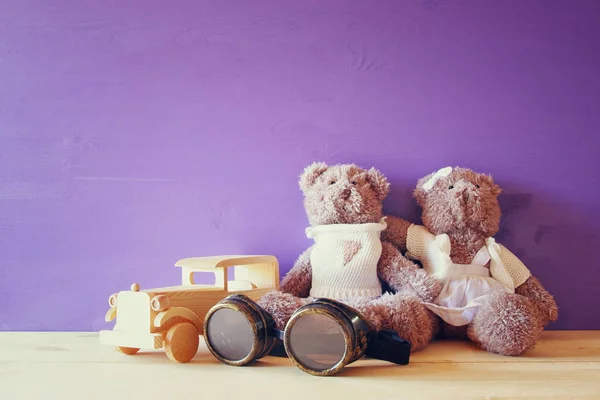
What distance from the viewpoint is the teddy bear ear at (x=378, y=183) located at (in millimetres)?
1059

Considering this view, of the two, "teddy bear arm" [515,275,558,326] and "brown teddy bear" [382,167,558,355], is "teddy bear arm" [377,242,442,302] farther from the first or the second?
"teddy bear arm" [515,275,558,326]

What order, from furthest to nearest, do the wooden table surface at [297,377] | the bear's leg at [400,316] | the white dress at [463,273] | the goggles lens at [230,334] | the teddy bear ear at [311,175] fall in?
1. the teddy bear ear at [311,175]
2. the white dress at [463,273]
3. the bear's leg at [400,316]
4. the goggles lens at [230,334]
5. the wooden table surface at [297,377]

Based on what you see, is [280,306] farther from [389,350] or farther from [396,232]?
[396,232]

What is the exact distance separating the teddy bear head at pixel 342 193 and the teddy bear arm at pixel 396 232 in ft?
0.15

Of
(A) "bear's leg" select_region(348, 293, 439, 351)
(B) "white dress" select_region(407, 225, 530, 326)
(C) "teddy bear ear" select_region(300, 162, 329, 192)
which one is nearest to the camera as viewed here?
(A) "bear's leg" select_region(348, 293, 439, 351)

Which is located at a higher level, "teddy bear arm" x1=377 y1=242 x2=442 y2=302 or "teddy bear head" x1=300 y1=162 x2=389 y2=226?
"teddy bear head" x1=300 y1=162 x2=389 y2=226

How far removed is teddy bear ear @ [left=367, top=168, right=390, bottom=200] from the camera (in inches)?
41.7

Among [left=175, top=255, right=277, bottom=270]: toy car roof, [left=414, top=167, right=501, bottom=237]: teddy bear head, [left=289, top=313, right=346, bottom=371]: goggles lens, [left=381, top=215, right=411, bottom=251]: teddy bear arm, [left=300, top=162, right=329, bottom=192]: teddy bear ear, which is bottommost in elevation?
[left=289, top=313, right=346, bottom=371]: goggles lens

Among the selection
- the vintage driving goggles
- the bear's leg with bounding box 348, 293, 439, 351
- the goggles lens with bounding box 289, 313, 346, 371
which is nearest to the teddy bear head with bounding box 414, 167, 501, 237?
the bear's leg with bounding box 348, 293, 439, 351

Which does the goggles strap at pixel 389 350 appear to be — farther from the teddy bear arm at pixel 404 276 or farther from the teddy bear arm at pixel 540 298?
the teddy bear arm at pixel 540 298

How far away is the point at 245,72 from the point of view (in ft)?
3.87

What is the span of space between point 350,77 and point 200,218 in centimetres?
49

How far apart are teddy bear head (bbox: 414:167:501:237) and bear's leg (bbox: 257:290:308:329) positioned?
0.37 m

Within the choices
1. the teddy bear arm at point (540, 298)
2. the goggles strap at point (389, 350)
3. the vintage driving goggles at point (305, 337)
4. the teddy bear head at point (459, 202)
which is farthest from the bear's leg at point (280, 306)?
the teddy bear arm at point (540, 298)
